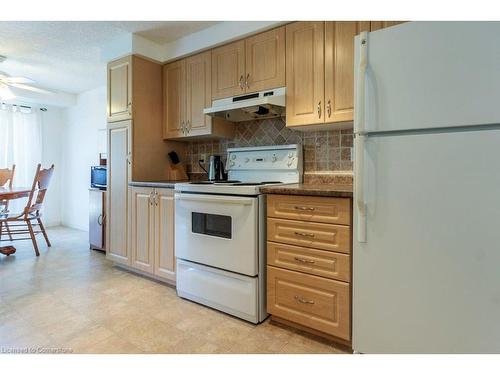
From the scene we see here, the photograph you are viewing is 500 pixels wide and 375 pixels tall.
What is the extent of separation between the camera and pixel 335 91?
1.91 m

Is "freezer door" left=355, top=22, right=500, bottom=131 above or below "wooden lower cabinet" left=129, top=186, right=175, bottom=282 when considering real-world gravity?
above

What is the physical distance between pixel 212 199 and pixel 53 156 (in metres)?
4.68

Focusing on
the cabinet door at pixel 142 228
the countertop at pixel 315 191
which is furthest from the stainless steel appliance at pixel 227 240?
the cabinet door at pixel 142 228

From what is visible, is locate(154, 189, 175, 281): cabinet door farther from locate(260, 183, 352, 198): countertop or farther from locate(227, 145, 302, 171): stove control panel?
locate(260, 183, 352, 198): countertop

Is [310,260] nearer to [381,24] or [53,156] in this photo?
[381,24]

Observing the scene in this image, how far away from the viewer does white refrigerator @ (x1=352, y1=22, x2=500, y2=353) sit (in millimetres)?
1139

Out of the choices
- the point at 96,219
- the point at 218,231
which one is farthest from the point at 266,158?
the point at 96,219

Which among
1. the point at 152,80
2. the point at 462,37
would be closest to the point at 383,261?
the point at 462,37

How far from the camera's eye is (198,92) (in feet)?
8.64

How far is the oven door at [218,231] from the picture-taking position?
6.01ft

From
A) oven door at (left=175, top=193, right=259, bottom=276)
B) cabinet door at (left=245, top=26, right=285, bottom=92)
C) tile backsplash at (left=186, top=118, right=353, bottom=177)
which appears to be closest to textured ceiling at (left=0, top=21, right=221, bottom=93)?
cabinet door at (left=245, top=26, right=285, bottom=92)

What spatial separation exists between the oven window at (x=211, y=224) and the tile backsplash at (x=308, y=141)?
2.70ft

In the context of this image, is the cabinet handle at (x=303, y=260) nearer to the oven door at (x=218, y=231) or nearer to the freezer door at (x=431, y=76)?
the oven door at (x=218, y=231)
